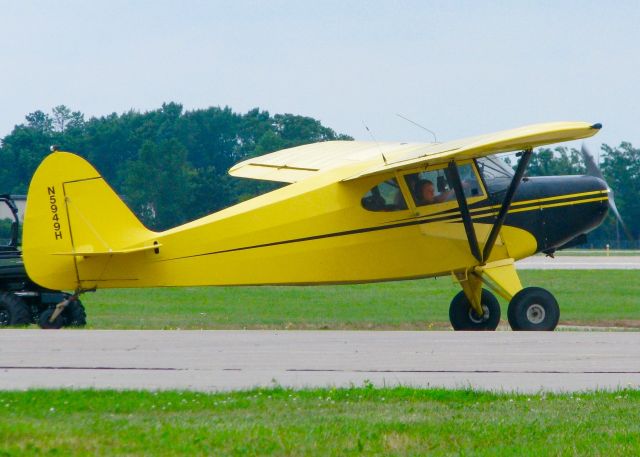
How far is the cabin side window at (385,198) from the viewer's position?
18.0 m

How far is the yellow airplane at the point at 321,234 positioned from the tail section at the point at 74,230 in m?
0.01

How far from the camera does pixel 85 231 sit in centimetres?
1769

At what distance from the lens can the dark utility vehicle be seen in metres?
21.0

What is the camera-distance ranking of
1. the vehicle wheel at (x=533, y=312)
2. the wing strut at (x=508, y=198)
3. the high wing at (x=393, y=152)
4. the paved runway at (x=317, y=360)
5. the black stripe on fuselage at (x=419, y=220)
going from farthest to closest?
the black stripe on fuselage at (x=419, y=220) < the vehicle wheel at (x=533, y=312) < the wing strut at (x=508, y=198) < the high wing at (x=393, y=152) < the paved runway at (x=317, y=360)

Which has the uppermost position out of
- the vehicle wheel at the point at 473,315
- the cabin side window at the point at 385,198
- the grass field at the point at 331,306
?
the cabin side window at the point at 385,198

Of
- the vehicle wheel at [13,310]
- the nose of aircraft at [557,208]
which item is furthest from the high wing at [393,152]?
the vehicle wheel at [13,310]

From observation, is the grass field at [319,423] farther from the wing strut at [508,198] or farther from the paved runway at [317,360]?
the wing strut at [508,198]

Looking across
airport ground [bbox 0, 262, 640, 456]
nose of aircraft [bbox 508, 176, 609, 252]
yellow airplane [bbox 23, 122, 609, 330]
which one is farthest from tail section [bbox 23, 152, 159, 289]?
airport ground [bbox 0, 262, 640, 456]

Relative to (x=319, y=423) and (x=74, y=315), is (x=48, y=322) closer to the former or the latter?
(x=74, y=315)

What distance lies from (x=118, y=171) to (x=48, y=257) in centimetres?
7747

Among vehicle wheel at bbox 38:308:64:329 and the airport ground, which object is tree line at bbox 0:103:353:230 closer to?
vehicle wheel at bbox 38:308:64:329

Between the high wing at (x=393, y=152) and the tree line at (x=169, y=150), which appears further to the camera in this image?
the tree line at (x=169, y=150)

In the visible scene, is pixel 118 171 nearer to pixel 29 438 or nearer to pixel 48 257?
pixel 48 257

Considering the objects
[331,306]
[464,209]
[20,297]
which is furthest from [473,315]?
[331,306]
